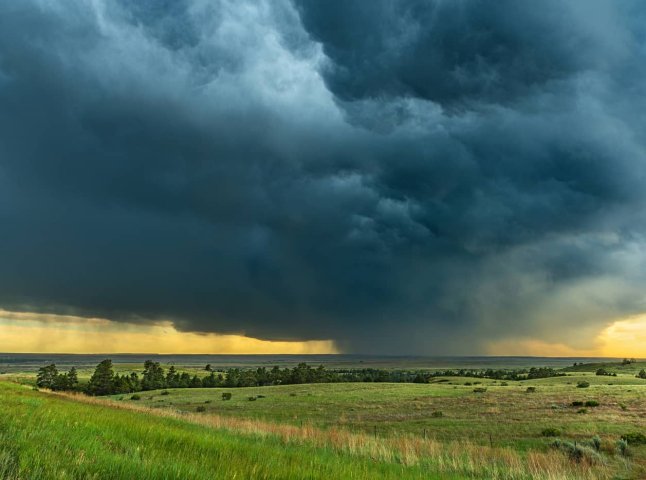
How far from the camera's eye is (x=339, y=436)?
22891 millimetres

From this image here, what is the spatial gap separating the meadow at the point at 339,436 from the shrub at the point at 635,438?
15.8 inches

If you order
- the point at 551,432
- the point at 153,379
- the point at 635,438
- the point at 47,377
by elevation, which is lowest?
the point at 153,379

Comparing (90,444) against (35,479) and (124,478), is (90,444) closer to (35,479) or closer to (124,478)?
(124,478)

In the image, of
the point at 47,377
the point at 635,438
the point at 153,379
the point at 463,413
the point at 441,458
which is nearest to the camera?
the point at 441,458

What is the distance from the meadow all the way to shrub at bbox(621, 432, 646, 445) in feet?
1.32

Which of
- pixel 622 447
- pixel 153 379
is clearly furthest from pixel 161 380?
pixel 622 447

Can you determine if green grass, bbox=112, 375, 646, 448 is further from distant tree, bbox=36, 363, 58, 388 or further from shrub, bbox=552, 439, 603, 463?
distant tree, bbox=36, 363, 58, 388

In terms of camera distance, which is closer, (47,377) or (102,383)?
(102,383)

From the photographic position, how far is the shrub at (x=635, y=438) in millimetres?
27453

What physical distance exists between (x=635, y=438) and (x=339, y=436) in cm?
1979

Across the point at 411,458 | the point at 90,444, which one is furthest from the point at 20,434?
the point at 411,458

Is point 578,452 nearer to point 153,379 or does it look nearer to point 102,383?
point 102,383

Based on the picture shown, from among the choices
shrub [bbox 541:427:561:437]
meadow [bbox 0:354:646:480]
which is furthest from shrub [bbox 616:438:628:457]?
shrub [bbox 541:427:561:437]

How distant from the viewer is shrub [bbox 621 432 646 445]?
27453 mm
